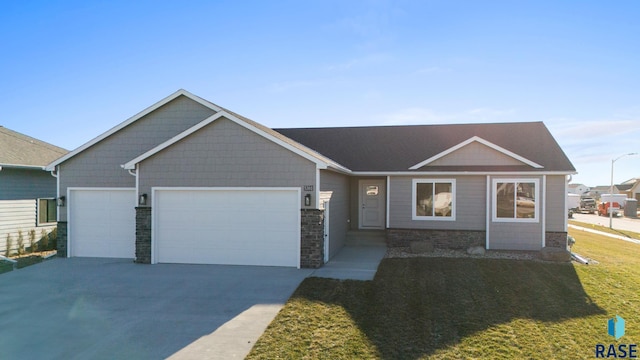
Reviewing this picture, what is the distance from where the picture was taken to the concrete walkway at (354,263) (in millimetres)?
10164

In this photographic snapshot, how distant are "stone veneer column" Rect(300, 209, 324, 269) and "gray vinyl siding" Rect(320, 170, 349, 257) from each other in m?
0.87

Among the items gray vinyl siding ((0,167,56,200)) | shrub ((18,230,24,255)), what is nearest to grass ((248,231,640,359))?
shrub ((18,230,24,255))

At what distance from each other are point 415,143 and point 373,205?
335cm

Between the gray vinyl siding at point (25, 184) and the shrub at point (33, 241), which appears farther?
the shrub at point (33, 241)

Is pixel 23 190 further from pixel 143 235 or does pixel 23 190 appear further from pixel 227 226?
pixel 227 226

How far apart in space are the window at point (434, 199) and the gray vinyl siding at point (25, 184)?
14.5 m

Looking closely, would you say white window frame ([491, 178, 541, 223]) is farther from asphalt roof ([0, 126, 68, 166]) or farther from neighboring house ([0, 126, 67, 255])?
asphalt roof ([0, 126, 68, 166])

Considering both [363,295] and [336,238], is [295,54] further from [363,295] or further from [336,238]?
[363,295]

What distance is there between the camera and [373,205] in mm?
17219

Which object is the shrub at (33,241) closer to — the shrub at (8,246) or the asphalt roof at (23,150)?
the shrub at (8,246)

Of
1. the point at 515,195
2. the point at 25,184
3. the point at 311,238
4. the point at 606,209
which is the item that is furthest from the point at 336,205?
the point at 606,209

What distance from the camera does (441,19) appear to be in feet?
36.7

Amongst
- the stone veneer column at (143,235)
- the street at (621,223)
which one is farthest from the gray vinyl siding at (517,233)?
the street at (621,223)

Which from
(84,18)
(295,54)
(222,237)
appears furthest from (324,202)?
(84,18)
